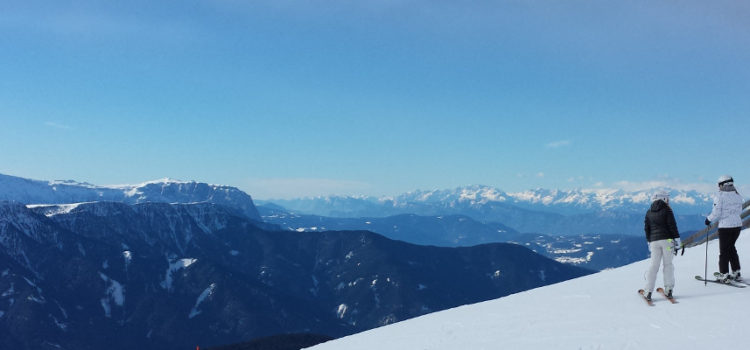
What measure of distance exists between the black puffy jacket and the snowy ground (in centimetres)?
221

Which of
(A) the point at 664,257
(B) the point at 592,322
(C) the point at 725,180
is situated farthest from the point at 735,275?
(B) the point at 592,322

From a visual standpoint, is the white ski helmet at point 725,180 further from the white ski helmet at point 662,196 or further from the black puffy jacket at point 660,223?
the black puffy jacket at point 660,223

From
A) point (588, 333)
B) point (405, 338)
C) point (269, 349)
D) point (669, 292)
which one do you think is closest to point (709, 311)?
point (669, 292)

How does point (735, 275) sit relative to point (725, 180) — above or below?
below

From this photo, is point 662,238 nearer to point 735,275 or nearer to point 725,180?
point 725,180

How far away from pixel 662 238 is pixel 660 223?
49 cm

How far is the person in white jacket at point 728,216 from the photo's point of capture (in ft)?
54.2

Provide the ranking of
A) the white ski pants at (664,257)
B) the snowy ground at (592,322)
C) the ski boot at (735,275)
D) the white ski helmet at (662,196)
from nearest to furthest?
the snowy ground at (592,322) < the white ski pants at (664,257) < the white ski helmet at (662,196) < the ski boot at (735,275)

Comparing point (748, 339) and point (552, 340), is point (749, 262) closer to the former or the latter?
point (748, 339)

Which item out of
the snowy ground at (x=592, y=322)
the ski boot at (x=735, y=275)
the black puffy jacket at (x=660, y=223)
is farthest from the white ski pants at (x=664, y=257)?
the ski boot at (x=735, y=275)

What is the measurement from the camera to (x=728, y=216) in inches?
656

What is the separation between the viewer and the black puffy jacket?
15.3 metres

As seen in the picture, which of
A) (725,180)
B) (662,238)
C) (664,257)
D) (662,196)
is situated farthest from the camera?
(725,180)

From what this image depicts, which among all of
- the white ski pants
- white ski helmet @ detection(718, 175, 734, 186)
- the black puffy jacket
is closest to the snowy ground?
the white ski pants
